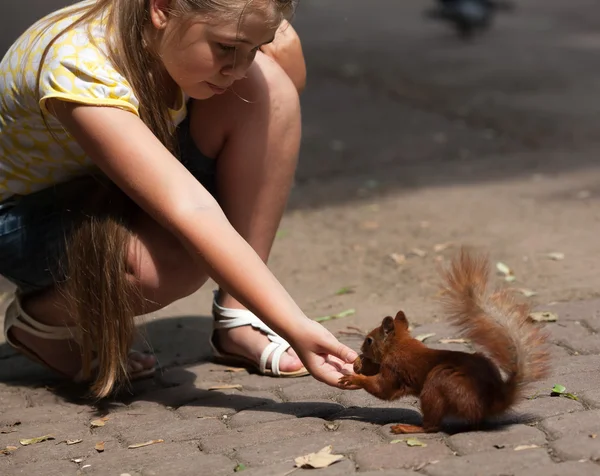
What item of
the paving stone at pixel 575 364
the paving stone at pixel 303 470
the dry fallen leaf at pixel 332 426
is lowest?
the paving stone at pixel 303 470

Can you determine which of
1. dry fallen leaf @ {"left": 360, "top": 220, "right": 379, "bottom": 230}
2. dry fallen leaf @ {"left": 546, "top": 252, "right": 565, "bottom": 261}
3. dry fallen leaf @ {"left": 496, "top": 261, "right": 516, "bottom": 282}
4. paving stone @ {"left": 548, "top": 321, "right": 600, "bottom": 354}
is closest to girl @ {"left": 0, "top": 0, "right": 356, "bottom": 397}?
paving stone @ {"left": 548, "top": 321, "right": 600, "bottom": 354}

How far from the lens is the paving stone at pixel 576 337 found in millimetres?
3182

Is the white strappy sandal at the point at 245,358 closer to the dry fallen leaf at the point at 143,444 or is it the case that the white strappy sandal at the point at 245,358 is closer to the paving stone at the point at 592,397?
the dry fallen leaf at the point at 143,444

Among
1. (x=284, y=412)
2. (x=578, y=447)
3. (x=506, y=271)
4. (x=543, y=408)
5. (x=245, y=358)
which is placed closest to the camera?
(x=578, y=447)

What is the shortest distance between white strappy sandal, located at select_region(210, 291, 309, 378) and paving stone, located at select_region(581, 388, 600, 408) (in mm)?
889

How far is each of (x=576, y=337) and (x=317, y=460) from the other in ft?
4.14

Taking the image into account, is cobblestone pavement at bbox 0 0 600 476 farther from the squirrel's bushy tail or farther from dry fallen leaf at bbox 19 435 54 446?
the squirrel's bushy tail

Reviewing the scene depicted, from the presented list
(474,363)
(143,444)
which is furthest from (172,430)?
(474,363)

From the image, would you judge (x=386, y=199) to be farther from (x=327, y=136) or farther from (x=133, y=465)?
(x=133, y=465)

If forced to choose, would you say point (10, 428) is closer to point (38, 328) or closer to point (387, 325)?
point (38, 328)

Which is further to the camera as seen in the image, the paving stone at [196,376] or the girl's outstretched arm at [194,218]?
the paving stone at [196,376]

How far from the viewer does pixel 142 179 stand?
267 cm

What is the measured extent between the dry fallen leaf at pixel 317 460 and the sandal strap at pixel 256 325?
0.77 meters

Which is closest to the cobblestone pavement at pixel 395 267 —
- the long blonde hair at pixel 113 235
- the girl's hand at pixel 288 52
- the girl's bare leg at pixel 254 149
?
the long blonde hair at pixel 113 235
